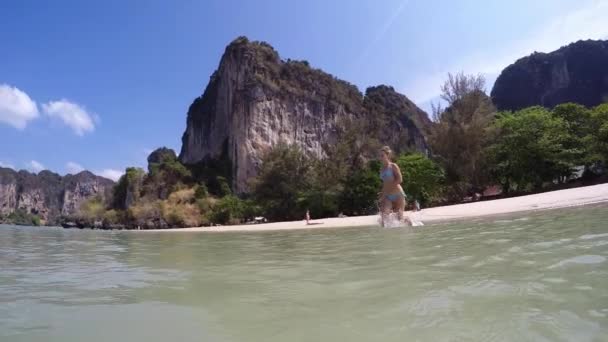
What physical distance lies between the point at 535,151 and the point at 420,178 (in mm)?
6696

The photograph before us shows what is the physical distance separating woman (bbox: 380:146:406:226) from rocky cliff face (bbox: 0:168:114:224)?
182 metres

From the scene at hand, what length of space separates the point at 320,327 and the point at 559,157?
2519 cm

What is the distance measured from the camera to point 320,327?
2432 millimetres

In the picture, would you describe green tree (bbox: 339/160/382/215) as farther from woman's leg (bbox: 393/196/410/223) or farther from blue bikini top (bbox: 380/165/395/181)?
blue bikini top (bbox: 380/165/395/181)

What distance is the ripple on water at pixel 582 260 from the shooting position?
11.9ft

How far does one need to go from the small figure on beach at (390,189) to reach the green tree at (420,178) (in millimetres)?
13591

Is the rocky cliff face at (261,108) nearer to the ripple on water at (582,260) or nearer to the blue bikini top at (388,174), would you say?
the blue bikini top at (388,174)

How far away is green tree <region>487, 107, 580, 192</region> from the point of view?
23.0m

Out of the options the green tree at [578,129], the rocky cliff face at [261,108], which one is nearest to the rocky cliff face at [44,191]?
the rocky cliff face at [261,108]

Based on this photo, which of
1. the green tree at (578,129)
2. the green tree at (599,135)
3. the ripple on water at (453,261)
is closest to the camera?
the ripple on water at (453,261)

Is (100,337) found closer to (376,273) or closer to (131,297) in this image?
(131,297)

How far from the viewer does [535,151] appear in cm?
2356

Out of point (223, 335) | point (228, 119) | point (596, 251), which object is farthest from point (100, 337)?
point (228, 119)

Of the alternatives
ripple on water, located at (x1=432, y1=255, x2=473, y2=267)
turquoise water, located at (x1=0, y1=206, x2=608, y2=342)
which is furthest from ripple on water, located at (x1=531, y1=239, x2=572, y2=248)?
ripple on water, located at (x1=432, y1=255, x2=473, y2=267)
